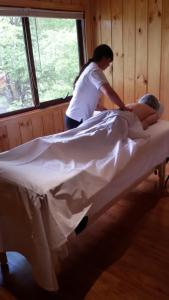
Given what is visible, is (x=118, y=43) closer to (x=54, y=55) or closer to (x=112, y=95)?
(x=54, y=55)

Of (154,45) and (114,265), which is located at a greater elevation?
(154,45)

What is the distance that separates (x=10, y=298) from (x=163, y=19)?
9.29 feet

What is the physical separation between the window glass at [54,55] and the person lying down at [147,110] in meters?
1.27

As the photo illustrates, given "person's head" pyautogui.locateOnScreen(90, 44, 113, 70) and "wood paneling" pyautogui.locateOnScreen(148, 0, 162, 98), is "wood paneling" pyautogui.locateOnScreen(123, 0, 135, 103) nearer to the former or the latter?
"wood paneling" pyautogui.locateOnScreen(148, 0, 162, 98)

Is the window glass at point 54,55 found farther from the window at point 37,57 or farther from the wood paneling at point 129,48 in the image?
the wood paneling at point 129,48

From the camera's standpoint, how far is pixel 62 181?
126 cm

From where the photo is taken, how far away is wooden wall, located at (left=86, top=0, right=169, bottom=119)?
2830mm

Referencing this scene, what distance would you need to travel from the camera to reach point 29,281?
60.2 inches

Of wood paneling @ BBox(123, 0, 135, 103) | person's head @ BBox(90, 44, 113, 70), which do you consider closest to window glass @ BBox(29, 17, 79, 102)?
wood paneling @ BBox(123, 0, 135, 103)

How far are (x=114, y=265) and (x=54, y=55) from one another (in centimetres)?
241

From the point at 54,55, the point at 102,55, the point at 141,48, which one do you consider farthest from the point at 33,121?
the point at 141,48

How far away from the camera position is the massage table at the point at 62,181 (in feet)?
3.96

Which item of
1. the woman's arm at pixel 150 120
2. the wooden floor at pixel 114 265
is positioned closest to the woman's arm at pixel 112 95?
the woman's arm at pixel 150 120

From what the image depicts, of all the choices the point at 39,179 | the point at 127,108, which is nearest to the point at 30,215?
the point at 39,179
